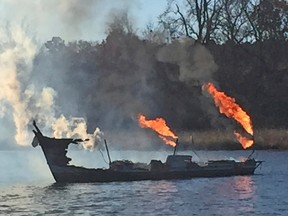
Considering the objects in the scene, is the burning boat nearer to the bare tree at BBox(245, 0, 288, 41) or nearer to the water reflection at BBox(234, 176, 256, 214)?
the water reflection at BBox(234, 176, 256, 214)

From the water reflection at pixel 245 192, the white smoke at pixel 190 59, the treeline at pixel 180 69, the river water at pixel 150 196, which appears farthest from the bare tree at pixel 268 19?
the water reflection at pixel 245 192

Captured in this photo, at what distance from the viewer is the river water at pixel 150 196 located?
45.1m

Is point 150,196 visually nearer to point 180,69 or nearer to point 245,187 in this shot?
point 245,187

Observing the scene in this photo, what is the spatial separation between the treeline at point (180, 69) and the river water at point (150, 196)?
1587 cm

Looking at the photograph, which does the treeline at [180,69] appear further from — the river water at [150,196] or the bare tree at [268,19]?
the river water at [150,196]

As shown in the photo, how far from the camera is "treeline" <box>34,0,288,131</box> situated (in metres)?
84.7

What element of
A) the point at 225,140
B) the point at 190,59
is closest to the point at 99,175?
the point at 190,59

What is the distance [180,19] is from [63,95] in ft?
74.4

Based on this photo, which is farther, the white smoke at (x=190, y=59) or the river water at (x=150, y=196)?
the white smoke at (x=190, y=59)

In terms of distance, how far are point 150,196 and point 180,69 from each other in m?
31.6

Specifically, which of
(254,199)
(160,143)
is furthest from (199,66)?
(254,199)

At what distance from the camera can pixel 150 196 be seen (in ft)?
167

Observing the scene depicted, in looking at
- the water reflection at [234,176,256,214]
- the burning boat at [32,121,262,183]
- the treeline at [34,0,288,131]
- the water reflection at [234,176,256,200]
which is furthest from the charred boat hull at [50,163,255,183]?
the treeline at [34,0,288,131]

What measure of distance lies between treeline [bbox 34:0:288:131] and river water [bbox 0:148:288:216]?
52.1 ft
